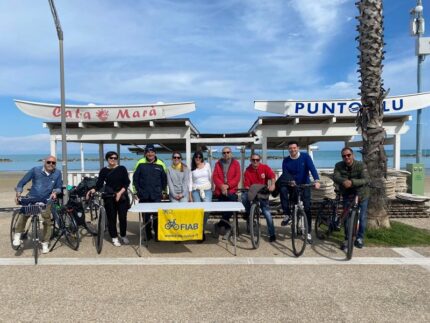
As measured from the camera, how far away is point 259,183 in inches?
238

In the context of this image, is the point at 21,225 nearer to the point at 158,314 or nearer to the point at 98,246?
the point at 98,246

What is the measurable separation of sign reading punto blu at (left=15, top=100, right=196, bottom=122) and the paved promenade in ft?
16.0

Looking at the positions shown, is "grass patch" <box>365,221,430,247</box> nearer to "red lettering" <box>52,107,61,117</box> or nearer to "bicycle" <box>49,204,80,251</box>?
"bicycle" <box>49,204,80,251</box>

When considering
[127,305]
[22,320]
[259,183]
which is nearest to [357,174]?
[259,183]

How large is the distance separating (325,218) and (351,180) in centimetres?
119

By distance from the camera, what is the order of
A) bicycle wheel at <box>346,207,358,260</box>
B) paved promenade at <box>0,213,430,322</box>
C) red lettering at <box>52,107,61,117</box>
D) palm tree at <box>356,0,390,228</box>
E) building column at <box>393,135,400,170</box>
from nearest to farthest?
1. paved promenade at <box>0,213,430,322</box>
2. bicycle wheel at <box>346,207,358,260</box>
3. palm tree at <box>356,0,390,228</box>
4. red lettering at <box>52,107,61,117</box>
5. building column at <box>393,135,400,170</box>

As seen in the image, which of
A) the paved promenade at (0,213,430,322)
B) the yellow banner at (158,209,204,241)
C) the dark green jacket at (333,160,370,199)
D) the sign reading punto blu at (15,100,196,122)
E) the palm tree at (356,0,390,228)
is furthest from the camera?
the sign reading punto blu at (15,100,196,122)

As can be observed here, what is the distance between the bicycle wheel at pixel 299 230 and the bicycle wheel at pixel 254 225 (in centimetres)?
62

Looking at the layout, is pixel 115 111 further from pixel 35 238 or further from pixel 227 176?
pixel 35 238

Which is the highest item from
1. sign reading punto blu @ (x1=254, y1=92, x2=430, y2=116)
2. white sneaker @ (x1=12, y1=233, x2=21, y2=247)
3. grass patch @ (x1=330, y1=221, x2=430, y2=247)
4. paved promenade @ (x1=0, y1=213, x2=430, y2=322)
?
sign reading punto blu @ (x1=254, y1=92, x2=430, y2=116)

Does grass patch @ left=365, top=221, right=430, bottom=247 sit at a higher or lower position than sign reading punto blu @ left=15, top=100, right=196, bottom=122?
lower

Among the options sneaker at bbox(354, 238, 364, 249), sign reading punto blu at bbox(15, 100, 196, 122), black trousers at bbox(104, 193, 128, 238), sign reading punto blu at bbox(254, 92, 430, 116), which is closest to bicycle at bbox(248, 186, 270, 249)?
sneaker at bbox(354, 238, 364, 249)

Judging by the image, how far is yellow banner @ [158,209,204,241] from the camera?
16.9ft

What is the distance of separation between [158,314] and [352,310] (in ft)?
6.49
